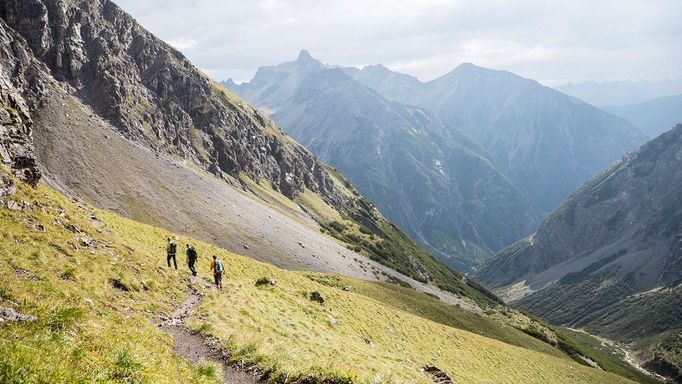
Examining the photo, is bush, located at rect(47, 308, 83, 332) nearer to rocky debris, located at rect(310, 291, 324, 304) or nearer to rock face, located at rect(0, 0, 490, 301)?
rocky debris, located at rect(310, 291, 324, 304)

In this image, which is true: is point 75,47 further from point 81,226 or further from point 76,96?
point 81,226

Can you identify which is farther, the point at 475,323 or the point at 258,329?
the point at 475,323

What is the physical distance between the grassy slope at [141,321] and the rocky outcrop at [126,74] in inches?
4002

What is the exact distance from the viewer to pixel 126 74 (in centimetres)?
15625

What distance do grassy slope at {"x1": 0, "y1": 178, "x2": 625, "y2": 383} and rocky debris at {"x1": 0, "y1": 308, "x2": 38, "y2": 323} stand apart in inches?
18.2

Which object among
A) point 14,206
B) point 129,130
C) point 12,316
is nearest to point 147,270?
point 14,206

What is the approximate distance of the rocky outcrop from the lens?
131250 millimetres

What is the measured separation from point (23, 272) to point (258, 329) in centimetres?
1298

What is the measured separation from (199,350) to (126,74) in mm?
161417

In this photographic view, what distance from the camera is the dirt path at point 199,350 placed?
17703 mm

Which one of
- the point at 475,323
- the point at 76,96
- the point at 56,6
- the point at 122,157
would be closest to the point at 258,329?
the point at 475,323

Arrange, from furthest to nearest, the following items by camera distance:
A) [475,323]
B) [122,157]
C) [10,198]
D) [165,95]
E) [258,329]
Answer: [165,95]
[122,157]
[475,323]
[10,198]
[258,329]

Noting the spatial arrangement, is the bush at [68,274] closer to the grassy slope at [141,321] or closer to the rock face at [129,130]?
the grassy slope at [141,321]

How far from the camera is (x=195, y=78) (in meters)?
197
